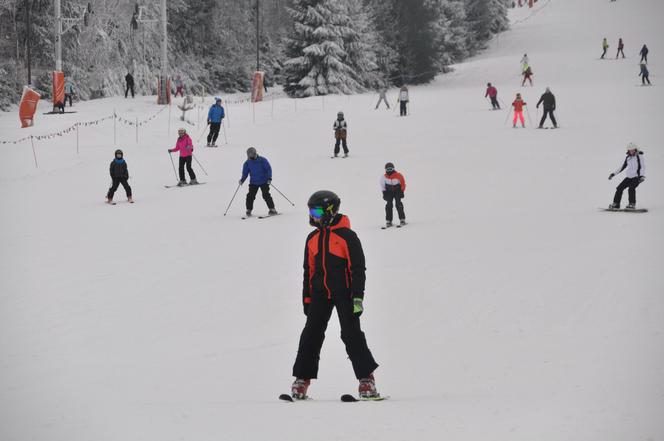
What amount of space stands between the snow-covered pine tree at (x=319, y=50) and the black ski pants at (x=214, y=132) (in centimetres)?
1796

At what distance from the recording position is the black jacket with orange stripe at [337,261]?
20.1 feet

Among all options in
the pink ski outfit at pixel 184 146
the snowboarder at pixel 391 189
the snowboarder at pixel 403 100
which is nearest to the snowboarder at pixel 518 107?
the snowboarder at pixel 403 100

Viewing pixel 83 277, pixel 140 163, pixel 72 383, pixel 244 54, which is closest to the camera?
pixel 72 383

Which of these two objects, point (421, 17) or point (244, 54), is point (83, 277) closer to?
point (421, 17)

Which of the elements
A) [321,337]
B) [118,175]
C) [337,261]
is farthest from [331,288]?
[118,175]

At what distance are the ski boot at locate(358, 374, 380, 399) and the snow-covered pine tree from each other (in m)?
38.3

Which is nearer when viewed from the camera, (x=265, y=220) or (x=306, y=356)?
(x=306, y=356)

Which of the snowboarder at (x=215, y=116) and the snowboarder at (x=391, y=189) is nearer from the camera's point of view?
the snowboarder at (x=391, y=189)

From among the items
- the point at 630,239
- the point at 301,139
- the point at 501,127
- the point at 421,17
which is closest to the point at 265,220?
the point at 630,239

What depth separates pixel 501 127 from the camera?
29594mm

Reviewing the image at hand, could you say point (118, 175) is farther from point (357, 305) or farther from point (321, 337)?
point (357, 305)

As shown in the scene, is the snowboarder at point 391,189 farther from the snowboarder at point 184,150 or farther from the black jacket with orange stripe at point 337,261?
the black jacket with orange stripe at point 337,261

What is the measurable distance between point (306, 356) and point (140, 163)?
19226mm

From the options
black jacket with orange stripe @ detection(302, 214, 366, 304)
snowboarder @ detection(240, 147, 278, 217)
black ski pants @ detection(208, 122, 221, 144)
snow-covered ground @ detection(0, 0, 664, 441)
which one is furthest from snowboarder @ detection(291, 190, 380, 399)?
black ski pants @ detection(208, 122, 221, 144)
